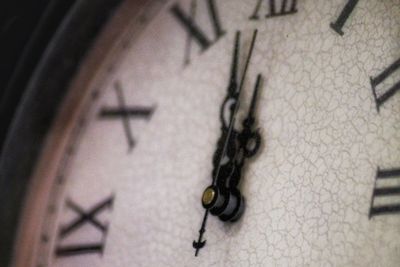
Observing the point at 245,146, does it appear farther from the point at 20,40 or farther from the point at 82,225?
the point at 20,40

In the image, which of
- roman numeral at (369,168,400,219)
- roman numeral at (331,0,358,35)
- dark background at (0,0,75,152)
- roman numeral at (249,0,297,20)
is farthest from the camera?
dark background at (0,0,75,152)

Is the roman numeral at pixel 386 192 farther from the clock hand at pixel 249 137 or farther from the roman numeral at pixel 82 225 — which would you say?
the roman numeral at pixel 82 225

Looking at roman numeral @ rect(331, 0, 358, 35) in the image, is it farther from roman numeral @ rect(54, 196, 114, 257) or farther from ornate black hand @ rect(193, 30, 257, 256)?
roman numeral @ rect(54, 196, 114, 257)

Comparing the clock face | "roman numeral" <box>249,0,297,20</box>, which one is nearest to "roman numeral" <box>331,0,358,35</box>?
the clock face

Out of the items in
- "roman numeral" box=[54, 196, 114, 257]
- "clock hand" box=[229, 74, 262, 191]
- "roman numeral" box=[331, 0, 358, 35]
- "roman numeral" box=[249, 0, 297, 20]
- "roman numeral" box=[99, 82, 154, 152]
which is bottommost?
"roman numeral" box=[54, 196, 114, 257]

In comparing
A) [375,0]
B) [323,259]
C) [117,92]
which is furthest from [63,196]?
[375,0]

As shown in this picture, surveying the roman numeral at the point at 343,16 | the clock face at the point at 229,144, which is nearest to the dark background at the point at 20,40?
the clock face at the point at 229,144

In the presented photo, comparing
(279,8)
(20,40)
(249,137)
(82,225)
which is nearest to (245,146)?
(249,137)
